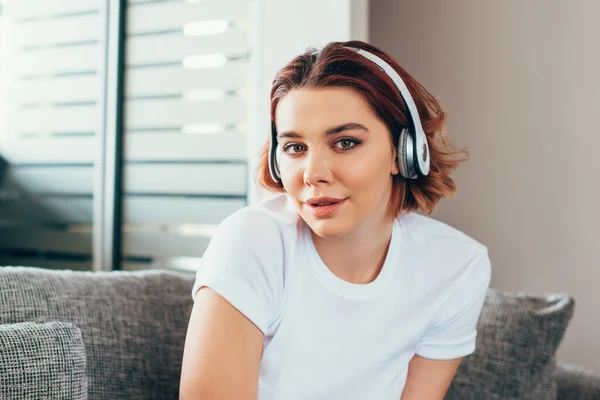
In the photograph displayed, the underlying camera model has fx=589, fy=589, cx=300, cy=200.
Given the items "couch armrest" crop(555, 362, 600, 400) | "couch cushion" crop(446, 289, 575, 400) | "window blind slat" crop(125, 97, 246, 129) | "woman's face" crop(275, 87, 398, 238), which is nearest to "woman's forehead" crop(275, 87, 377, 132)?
"woman's face" crop(275, 87, 398, 238)

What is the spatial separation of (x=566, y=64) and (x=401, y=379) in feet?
3.67

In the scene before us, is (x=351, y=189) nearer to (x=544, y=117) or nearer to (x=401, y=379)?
(x=401, y=379)

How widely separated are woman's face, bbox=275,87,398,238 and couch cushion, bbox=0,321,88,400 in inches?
16.0

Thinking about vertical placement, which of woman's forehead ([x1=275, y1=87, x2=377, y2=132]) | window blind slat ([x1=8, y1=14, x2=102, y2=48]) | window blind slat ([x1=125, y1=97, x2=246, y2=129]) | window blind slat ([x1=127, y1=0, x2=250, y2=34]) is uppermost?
window blind slat ([x1=127, y1=0, x2=250, y2=34])

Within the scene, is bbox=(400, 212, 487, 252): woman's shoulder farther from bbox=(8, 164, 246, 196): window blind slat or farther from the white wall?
bbox=(8, 164, 246, 196): window blind slat

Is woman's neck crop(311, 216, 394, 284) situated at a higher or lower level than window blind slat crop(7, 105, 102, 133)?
lower

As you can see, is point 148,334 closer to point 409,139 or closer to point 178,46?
point 409,139

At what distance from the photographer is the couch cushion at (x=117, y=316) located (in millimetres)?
1049

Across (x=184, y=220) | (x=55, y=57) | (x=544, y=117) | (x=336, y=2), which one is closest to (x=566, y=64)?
A: (x=544, y=117)

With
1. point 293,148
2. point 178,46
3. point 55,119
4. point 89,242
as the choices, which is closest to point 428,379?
point 293,148

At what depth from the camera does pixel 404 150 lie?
0.98 m

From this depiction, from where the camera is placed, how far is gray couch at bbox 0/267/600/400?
1014mm

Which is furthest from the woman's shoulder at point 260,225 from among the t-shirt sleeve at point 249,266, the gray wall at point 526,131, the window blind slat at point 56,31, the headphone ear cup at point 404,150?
the window blind slat at point 56,31

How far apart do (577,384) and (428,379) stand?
1.62ft
